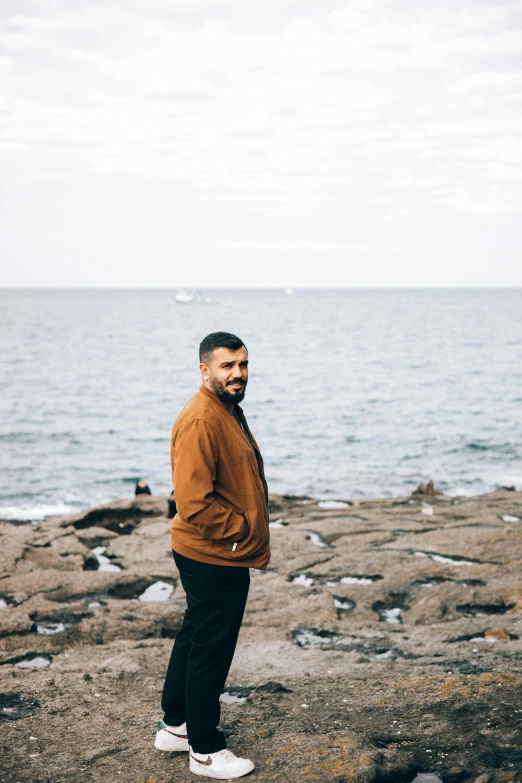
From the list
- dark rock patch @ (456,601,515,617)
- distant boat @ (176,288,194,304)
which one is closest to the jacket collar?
dark rock patch @ (456,601,515,617)

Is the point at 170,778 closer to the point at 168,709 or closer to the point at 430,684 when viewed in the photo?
the point at 168,709

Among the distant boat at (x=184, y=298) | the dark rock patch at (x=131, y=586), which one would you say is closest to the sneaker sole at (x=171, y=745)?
the dark rock patch at (x=131, y=586)

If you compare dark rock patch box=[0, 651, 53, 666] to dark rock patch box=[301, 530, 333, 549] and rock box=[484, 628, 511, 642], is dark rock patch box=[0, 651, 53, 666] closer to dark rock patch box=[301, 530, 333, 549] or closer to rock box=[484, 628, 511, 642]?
rock box=[484, 628, 511, 642]

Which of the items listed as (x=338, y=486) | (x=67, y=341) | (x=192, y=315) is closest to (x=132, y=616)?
(x=338, y=486)

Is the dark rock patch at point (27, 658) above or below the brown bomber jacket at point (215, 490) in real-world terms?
below

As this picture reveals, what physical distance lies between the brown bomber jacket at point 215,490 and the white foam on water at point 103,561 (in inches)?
229

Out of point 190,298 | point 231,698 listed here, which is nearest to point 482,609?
point 231,698

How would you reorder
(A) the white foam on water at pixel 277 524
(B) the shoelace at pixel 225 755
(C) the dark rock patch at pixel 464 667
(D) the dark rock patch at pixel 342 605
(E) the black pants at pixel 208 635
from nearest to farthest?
(E) the black pants at pixel 208 635 → (B) the shoelace at pixel 225 755 → (C) the dark rock patch at pixel 464 667 → (D) the dark rock patch at pixel 342 605 → (A) the white foam on water at pixel 277 524

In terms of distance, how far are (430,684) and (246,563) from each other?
79.1 inches

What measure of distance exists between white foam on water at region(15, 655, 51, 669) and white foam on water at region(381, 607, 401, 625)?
3171mm

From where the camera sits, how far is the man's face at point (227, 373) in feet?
12.4

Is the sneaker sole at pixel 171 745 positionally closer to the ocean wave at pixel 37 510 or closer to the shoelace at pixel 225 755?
the shoelace at pixel 225 755

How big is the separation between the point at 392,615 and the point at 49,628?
10.8 ft

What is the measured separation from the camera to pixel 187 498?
11.8 feet
